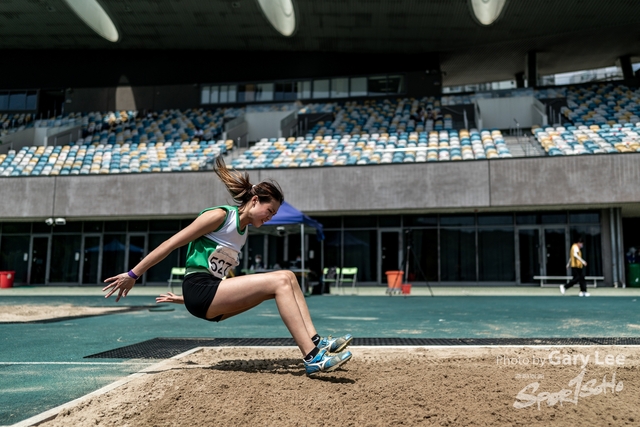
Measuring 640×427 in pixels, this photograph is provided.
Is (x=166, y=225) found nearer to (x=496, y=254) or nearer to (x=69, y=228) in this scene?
(x=69, y=228)

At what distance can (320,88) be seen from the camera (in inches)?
1200

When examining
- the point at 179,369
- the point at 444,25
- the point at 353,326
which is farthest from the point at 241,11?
the point at 179,369

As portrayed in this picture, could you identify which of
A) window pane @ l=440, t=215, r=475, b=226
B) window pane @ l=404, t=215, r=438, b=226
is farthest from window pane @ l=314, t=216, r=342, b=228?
window pane @ l=440, t=215, r=475, b=226

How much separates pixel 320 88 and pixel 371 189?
12071 mm

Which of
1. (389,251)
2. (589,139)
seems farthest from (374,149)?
(589,139)

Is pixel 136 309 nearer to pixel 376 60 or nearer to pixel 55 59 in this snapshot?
pixel 376 60

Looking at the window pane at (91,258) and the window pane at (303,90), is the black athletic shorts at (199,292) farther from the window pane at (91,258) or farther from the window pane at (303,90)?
the window pane at (303,90)

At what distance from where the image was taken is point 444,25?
2634 cm

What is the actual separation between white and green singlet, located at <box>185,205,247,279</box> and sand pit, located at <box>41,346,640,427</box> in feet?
2.64

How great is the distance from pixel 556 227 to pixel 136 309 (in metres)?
16.3

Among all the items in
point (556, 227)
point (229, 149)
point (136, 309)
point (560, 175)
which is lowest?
point (136, 309)

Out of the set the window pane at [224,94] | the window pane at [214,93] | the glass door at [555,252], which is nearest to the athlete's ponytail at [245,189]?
the glass door at [555,252]

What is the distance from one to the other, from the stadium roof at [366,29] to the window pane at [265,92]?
208 centimetres

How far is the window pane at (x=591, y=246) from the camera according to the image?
20172 millimetres
